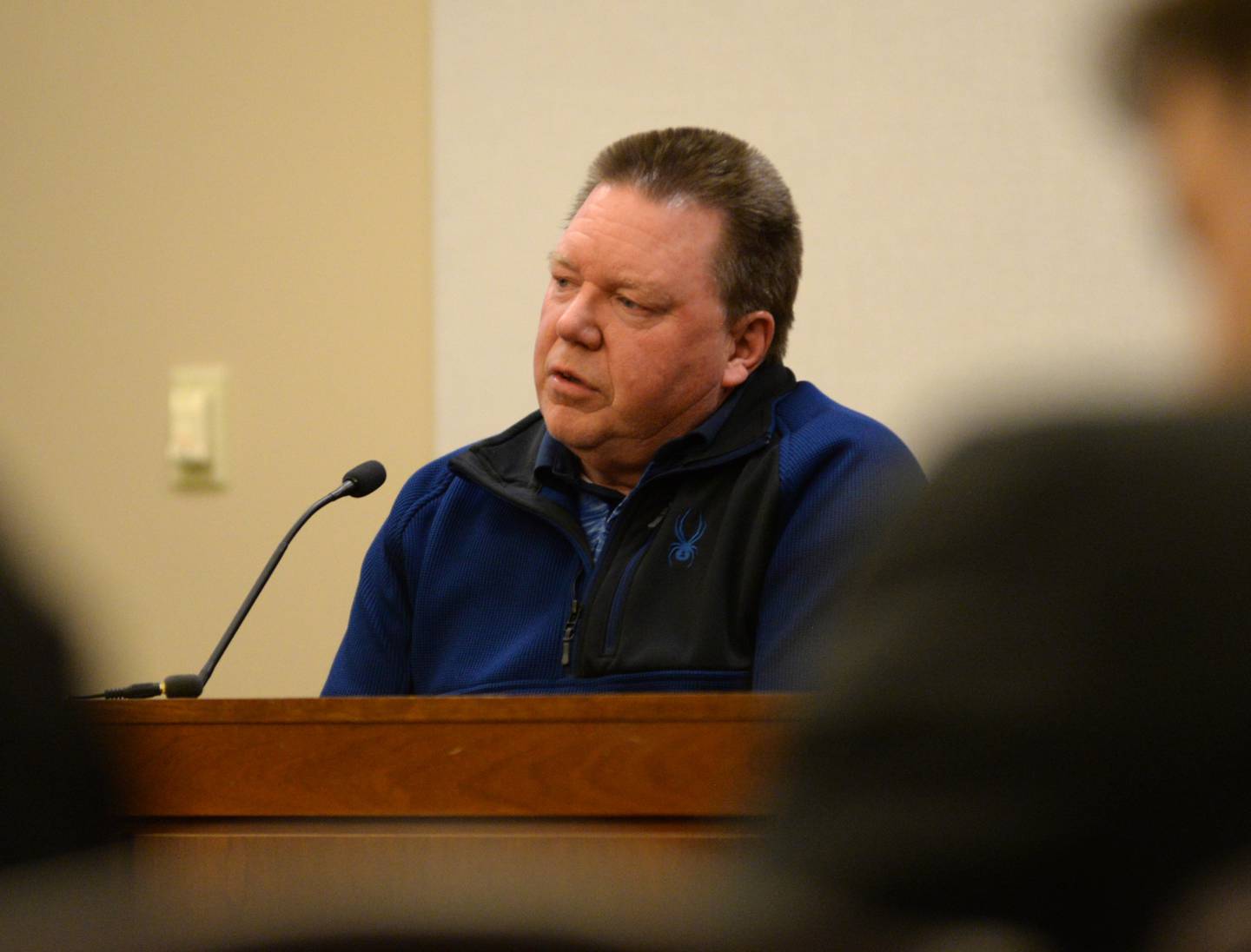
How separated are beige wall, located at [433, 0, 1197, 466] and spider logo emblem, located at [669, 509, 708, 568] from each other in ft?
2.50

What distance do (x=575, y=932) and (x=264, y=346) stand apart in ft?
9.30

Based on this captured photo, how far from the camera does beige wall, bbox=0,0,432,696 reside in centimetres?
307

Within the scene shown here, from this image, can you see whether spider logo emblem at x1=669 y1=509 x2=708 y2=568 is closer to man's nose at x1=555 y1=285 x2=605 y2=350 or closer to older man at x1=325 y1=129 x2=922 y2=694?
older man at x1=325 y1=129 x2=922 y2=694

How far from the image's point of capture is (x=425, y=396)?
3.03 metres

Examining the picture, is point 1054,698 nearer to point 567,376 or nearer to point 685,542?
point 685,542

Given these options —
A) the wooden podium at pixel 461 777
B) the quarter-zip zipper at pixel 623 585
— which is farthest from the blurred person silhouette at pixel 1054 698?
the quarter-zip zipper at pixel 623 585

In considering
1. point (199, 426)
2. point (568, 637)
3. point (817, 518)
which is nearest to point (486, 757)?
point (568, 637)

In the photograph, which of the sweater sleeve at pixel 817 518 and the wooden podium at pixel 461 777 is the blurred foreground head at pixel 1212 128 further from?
the sweater sleeve at pixel 817 518

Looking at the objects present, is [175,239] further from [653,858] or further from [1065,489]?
[1065,489]

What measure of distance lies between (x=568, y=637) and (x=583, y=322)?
1.46ft

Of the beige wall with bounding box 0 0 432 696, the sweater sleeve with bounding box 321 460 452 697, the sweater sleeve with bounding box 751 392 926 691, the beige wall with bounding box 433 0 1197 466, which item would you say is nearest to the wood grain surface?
the sweater sleeve with bounding box 751 392 926 691

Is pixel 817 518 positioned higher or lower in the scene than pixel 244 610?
higher

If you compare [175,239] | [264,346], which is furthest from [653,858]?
[175,239]

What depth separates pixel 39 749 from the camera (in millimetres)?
466
